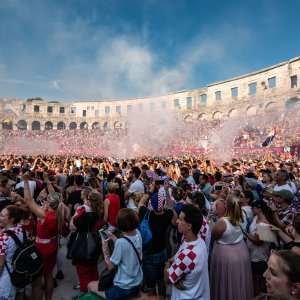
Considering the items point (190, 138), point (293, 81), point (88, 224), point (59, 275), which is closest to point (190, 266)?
point (88, 224)

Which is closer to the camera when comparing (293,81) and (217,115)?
(293,81)

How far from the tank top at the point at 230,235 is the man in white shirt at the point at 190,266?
0.86m

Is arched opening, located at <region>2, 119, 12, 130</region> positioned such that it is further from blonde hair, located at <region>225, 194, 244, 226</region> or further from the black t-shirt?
blonde hair, located at <region>225, 194, 244, 226</region>

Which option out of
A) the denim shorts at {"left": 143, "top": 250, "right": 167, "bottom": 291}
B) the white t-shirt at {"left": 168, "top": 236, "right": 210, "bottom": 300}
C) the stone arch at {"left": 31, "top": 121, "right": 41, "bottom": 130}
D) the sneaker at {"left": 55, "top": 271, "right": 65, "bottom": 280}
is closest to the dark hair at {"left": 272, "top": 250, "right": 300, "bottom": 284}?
the white t-shirt at {"left": 168, "top": 236, "right": 210, "bottom": 300}

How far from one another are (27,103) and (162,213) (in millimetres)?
61807

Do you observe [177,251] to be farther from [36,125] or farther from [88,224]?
[36,125]

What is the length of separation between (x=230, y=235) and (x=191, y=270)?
1159 millimetres

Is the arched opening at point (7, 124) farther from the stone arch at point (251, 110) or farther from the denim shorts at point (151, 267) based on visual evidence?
the denim shorts at point (151, 267)

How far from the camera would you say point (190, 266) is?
291cm

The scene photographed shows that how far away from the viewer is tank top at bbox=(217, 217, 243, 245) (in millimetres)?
3824

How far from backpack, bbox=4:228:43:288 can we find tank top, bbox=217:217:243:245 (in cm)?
267

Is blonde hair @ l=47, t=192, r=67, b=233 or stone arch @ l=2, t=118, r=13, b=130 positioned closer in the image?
blonde hair @ l=47, t=192, r=67, b=233

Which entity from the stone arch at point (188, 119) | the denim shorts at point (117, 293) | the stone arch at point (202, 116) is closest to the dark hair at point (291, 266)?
the denim shorts at point (117, 293)

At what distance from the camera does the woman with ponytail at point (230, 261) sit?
3.77m
